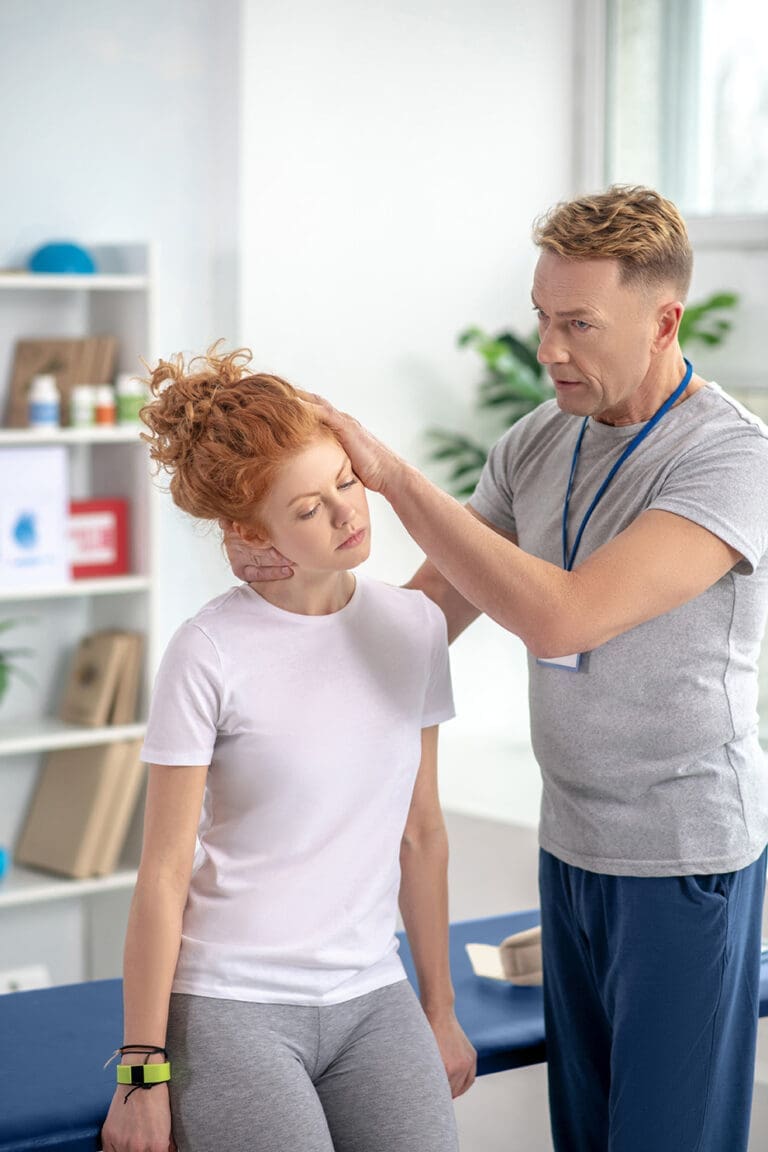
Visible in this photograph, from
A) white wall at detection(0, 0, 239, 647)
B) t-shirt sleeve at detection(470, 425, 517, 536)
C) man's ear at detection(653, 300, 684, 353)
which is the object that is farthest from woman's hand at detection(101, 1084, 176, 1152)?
white wall at detection(0, 0, 239, 647)

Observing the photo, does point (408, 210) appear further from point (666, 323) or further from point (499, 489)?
point (666, 323)

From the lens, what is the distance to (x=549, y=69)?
4.16m

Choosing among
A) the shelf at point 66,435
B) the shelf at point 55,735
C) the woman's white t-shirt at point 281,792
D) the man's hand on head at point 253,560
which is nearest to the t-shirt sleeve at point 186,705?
the woman's white t-shirt at point 281,792

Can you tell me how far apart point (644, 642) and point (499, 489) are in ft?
1.11

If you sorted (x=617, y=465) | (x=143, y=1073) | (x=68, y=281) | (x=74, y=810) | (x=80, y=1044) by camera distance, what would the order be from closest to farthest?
(x=143, y=1073) → (x=617, y=465) → (x=80, y=1044) → (x=68, y=281) → (x=74, y=810)

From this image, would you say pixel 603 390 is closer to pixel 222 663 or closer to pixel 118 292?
pixel 222 663

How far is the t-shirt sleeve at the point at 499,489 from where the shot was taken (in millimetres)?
1812

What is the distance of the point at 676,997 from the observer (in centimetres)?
156

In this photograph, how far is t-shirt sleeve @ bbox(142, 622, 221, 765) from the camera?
1407 mm

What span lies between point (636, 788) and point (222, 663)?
484 mm

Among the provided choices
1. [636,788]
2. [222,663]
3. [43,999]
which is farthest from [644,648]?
[43,999]

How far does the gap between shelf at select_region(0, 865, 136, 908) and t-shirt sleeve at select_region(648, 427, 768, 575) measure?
96.4 inches

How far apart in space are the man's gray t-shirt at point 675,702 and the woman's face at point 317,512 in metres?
0.30

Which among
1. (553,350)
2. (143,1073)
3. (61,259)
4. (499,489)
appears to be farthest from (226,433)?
(61,259)
